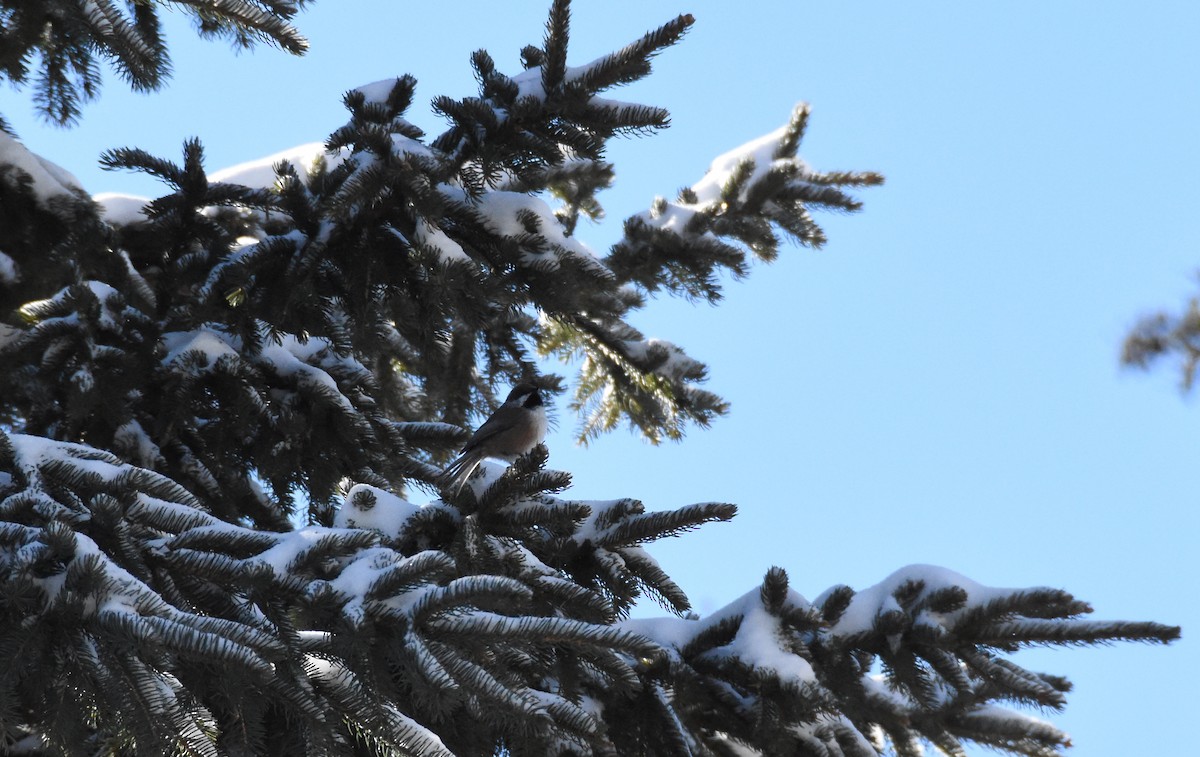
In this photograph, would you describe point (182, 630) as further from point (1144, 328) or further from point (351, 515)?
point (1144, 328)

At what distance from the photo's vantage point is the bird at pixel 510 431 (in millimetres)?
4809

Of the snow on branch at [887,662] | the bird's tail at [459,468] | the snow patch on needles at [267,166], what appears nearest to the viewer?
the snow on branch at [887,662]

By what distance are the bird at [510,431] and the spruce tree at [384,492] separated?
0.46 ft

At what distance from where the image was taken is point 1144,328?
232 inches

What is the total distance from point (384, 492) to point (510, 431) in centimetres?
151

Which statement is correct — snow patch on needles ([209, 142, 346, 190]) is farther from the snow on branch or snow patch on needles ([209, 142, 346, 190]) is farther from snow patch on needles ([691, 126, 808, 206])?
the snow on branch

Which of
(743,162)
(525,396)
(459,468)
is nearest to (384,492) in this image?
(459,468)

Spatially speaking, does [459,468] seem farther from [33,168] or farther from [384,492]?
[33,168]

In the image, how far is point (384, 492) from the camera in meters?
3.54

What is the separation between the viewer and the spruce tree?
7.88 ft

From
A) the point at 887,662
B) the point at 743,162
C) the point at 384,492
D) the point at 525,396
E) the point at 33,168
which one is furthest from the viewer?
the point at 743,162

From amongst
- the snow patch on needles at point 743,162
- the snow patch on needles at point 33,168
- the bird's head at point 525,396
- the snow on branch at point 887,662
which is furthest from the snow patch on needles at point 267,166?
the snow on branch at point 887,662

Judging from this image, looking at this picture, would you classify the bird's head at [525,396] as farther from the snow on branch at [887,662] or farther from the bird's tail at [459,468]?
the snow on branch at [887,662]

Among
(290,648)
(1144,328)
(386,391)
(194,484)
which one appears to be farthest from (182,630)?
(1144,328)
